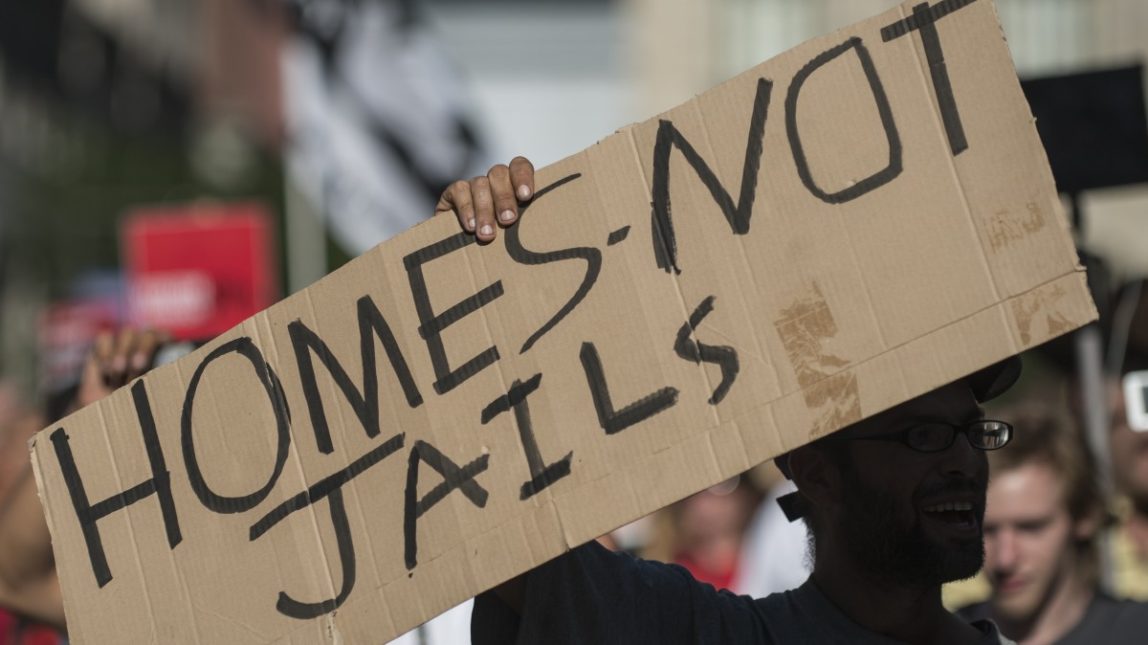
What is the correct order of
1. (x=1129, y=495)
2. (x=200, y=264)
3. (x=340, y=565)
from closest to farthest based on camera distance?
(x=340, y=565) < (x=1129, y=495) < (x=200, y=264)

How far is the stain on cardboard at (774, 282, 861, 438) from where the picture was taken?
7.30ft

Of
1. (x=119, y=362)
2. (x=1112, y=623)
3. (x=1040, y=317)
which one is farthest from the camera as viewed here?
(x=1112, y=623)

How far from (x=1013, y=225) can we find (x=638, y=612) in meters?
0.76

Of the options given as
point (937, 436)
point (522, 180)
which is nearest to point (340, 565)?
point (522, 180)

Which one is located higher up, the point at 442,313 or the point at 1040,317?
the point at 442,313

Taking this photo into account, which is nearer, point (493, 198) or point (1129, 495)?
point (493, 198)

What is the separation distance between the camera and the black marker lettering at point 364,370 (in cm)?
240

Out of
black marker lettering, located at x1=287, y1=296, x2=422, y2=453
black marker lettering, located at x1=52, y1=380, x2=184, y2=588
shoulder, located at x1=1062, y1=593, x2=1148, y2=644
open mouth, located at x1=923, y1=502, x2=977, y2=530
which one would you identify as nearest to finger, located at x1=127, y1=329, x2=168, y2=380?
black marker lettering, located at x1=52, y1=380, x2=184, y2=588

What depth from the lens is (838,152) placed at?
7.47ft

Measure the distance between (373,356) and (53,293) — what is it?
17.5 metres

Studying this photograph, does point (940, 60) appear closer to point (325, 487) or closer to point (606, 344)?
point (606, 344)

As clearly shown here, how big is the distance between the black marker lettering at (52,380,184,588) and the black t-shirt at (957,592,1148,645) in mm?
1592

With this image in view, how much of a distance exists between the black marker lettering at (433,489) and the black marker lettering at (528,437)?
60mm

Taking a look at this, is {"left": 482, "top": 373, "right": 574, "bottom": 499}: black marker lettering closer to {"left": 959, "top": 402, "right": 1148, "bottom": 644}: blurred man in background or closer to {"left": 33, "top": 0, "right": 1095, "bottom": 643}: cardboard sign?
{"left": 33, "top": 0, "right": 1095, "bottom": 643}: cardboard sign
